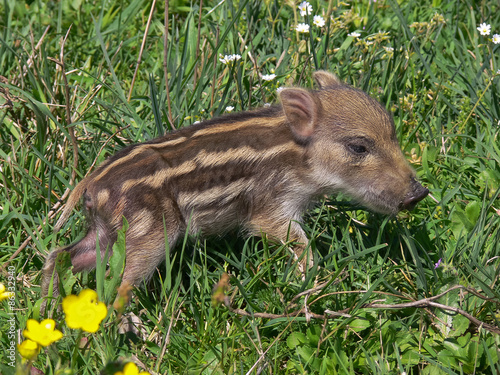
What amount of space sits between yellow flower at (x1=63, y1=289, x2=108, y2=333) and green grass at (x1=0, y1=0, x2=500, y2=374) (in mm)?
105

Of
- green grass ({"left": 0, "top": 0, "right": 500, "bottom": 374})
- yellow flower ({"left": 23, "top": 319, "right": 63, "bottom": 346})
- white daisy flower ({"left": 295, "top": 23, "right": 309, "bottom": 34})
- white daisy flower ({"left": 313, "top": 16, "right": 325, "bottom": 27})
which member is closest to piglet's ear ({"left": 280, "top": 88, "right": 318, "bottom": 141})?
green grass ({"left": 0, "top": 0, "right": 500, "bottom": 374})

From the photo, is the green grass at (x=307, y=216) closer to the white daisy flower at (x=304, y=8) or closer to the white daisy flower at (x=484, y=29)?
the white daisy flower at (x=484, y=29)

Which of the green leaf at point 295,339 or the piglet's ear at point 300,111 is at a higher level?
the piglet's ear at point 300,111

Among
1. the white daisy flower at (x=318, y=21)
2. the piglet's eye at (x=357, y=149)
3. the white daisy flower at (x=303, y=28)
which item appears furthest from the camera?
the white daisy flower at (x=318, y=21)

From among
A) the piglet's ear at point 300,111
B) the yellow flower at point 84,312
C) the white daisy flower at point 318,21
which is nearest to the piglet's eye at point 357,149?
the piglet's ear at point 300,111

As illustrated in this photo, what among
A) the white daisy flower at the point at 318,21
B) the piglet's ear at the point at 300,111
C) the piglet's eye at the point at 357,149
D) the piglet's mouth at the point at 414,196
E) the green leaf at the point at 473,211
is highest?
the white daisy flower at the point at 318,21

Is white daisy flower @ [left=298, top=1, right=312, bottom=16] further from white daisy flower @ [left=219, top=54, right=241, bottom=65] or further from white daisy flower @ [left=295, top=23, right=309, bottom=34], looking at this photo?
white daisy flower @ [left=219, top=54, right=241, bottom=65]

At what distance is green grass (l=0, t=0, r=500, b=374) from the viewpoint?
332 cm

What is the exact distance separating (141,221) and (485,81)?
9.87 ft

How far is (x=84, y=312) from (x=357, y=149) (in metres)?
2.28

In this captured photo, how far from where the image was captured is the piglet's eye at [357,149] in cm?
415

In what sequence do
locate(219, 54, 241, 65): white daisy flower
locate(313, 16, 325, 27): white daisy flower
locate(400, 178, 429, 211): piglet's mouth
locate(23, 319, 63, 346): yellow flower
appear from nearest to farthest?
1. locate(23, 319, 63, 346): yellow flower
2. locate(400, 178, 429, 211): piglet's mouth
3. locate(219, 54, 241, 65): white daisy flower
4. locate(313, 16, 325, 27): white daisy flower

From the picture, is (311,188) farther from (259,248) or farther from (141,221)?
(141,221)

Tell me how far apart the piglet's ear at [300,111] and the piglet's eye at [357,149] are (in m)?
0.26
